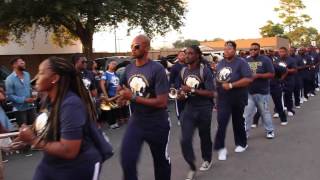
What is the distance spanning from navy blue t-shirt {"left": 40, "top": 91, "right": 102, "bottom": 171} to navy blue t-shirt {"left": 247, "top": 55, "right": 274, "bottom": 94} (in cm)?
617

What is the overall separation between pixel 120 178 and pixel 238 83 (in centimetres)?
241

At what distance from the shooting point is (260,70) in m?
9.14

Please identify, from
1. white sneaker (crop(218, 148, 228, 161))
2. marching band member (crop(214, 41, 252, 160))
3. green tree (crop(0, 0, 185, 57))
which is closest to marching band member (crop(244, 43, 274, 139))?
marching band member (crop(214, 41, 252, 160))

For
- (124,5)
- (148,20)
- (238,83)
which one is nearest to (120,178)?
(238,83)

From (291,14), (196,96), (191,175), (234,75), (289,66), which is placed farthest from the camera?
(291,14)

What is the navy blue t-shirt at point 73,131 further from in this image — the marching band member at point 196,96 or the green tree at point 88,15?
the green tree at point 88,15

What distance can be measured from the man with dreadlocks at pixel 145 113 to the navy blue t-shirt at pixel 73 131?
168cm

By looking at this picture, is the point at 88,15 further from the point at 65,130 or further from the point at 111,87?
the point at 65,130

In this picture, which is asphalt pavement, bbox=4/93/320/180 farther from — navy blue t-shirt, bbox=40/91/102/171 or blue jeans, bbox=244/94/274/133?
navy blue t-shirt, bbox=40/91/102/171

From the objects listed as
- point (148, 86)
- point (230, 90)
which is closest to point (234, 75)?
point (230, 90)

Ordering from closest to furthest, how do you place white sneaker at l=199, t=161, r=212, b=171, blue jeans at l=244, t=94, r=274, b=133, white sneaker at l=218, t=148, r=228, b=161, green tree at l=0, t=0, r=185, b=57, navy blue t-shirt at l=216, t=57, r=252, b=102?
1. white sneaker at l=199, t=161, r=212, b=171
2. white sneaker at l=218, t=148, r=228, b=161
3. navy blue t-shirt at l=216, t=57, r=252, b=102
4. blue jeans at l=244, t=94, r=274, b=133
5. green tree at l=0, t=0, r=185, b=57

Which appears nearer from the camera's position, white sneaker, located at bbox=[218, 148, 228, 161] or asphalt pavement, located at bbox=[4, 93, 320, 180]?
asphalt pavement, located at bbox=[4, 93, 320, 180]

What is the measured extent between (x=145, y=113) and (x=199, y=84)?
170 centimetres

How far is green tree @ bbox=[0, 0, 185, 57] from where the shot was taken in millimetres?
19797
